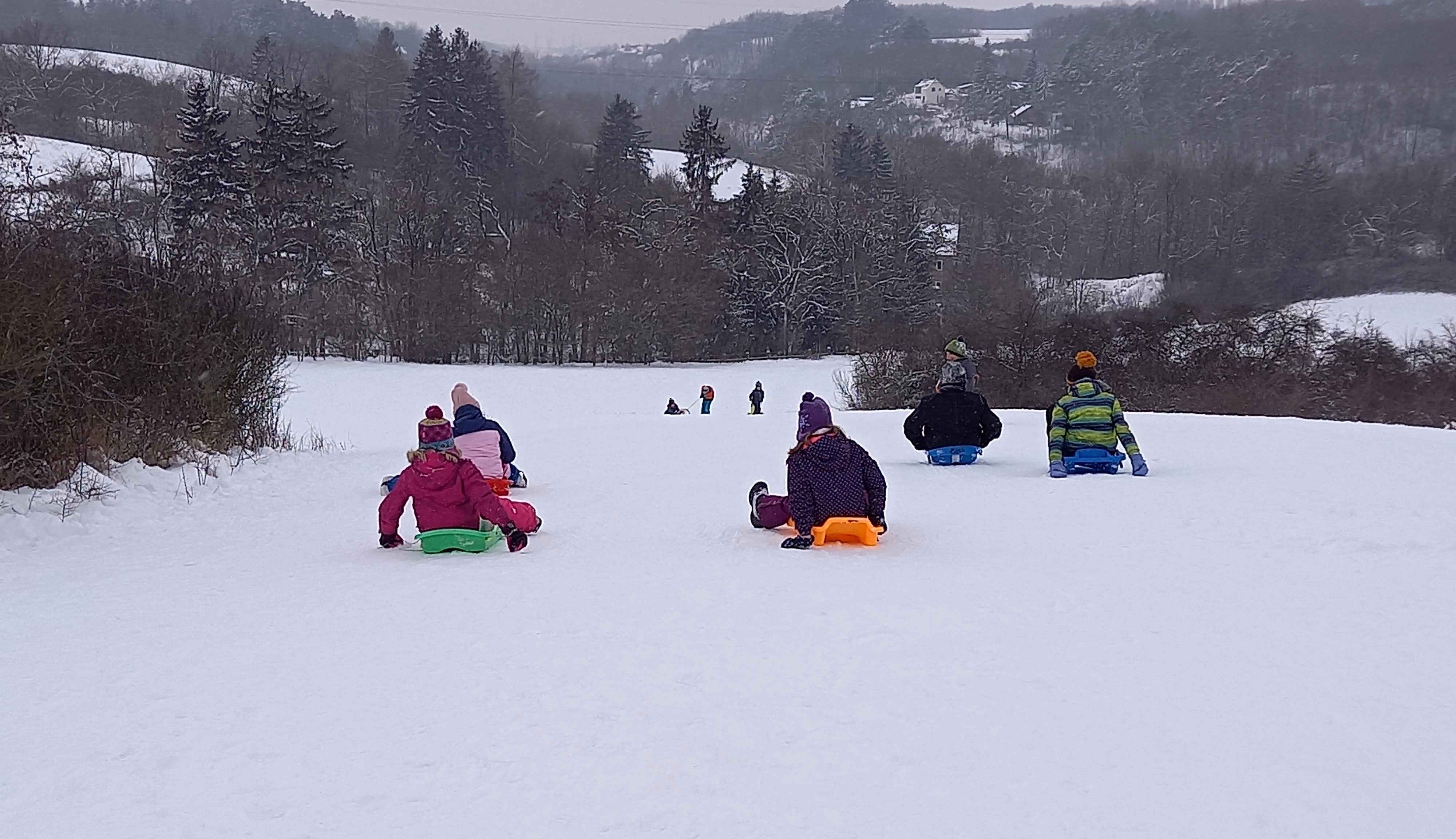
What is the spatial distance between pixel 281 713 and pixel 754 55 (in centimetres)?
20607

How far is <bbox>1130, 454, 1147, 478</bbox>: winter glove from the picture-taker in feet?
34.7

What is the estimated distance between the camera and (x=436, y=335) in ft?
166

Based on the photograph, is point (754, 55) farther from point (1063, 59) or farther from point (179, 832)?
point (179, 832)

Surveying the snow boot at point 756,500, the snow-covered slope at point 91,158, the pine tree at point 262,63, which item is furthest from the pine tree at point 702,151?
the snow boot at point 756,500

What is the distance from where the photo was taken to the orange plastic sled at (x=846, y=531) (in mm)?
7461

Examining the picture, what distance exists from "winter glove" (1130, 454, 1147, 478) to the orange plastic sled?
175 inches

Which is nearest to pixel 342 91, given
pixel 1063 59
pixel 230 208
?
pixel 230 208

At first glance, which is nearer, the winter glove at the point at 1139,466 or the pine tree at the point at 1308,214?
the winter glove at the point at 1139,466

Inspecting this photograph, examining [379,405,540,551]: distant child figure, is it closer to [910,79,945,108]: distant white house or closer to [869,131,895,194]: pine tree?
[869,131,895,194]: pine tree

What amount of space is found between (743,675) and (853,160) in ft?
274

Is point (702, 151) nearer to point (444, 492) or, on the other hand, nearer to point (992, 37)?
point (444, 492)

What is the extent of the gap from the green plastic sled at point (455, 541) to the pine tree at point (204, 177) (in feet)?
A: 172

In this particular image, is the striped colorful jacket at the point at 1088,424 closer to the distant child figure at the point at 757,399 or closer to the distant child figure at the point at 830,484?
the distant child figure at the point at 830,484

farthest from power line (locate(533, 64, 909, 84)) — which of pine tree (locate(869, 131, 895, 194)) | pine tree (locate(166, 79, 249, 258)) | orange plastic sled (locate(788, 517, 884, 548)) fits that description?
orange plastic sled (locate(788, 517, 884, 548))
